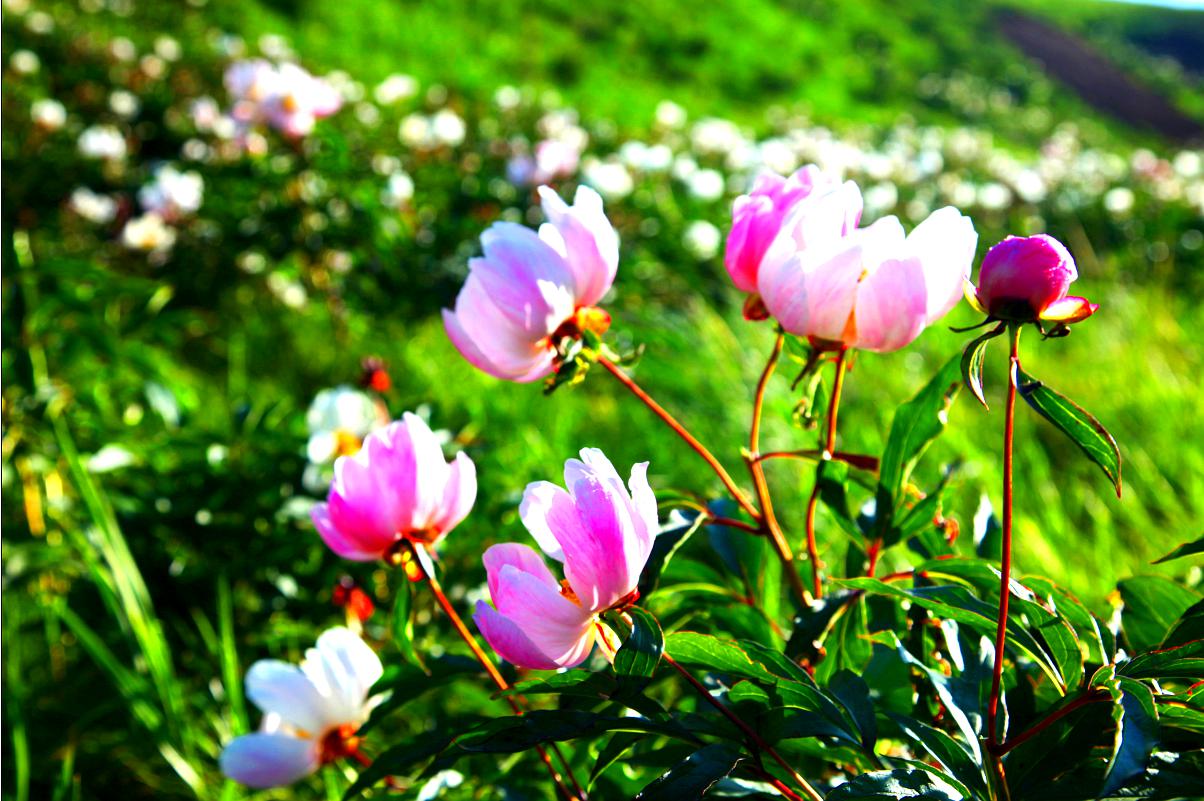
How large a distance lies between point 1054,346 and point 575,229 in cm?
297

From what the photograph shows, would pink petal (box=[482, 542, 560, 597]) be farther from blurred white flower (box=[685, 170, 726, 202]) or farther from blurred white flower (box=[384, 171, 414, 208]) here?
blurred white flower (box=[685, 170, 726, 202])

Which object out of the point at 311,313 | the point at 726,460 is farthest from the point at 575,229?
the point at 311,313

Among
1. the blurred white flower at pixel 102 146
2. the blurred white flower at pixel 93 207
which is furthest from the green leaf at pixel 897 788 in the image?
the blurred white flower at pixel 102 146

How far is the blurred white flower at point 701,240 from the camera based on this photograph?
120 inches

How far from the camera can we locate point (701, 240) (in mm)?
3039

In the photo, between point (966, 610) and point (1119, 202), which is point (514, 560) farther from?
point (1119, 202)

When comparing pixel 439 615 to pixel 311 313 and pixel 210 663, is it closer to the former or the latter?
pixel 210 663

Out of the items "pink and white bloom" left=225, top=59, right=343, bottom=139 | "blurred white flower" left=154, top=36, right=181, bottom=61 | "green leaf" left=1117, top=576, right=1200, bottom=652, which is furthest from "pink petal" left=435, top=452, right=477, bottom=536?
"blurred white flower" left=154, top=36, right=181, bottom=61

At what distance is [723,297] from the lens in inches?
127

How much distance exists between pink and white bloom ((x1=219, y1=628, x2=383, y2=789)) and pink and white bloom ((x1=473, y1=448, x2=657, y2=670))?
251 mm

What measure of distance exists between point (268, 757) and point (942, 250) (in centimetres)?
59

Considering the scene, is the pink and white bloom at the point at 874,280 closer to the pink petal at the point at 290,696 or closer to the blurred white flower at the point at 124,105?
the pink petal at the point at 290,696

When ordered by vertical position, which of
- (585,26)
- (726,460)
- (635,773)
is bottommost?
(585,26)

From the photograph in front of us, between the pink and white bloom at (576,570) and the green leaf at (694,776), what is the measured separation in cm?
7
